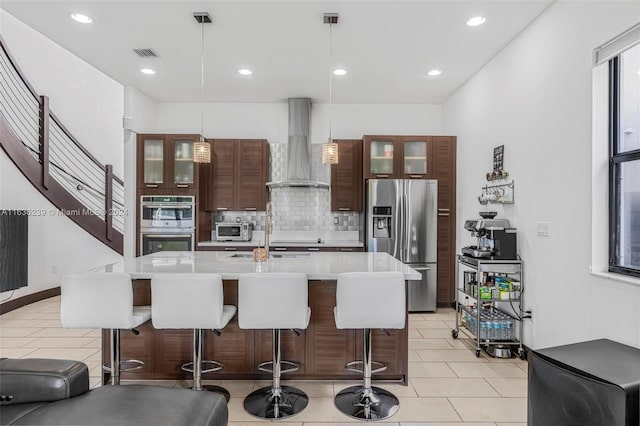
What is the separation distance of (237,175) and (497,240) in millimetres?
3584

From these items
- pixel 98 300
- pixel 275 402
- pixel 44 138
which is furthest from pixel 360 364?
pixel 44 138

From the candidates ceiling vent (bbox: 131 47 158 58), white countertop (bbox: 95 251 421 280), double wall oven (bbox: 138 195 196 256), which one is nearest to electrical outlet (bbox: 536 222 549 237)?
white countertop (bbox: 95 251 421 280)

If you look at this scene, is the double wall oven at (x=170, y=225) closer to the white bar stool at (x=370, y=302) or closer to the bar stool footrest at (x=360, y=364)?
the bar stool footrest at (x=360, y=364)

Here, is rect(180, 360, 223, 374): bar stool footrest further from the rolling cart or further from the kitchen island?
the rolling cart

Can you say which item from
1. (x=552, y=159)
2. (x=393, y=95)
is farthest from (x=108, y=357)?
(x=393, y=95)

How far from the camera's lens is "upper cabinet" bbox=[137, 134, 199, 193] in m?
5.21

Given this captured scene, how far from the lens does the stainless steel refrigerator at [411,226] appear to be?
16.5 ft

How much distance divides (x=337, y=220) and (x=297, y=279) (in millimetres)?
3552

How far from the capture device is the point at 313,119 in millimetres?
5953

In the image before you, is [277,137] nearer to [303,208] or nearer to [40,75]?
[303,208]

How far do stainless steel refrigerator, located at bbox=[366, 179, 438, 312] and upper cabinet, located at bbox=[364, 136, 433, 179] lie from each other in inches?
11.3

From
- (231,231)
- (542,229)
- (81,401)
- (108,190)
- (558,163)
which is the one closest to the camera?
(81,401)

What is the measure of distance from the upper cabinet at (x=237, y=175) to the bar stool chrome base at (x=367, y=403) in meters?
3.36

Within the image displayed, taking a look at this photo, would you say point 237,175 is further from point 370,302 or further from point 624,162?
point 624,162
